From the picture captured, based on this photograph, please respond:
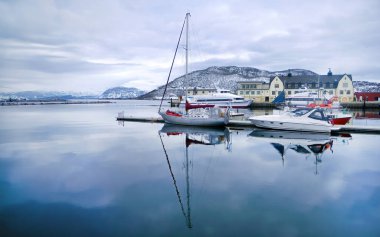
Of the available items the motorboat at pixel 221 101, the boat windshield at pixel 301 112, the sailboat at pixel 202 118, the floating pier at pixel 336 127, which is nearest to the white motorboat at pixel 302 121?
the boat windshield at pixel 301 112

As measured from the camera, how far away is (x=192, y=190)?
43.6 feet

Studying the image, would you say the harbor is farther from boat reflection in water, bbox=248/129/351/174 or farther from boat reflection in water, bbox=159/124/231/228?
boat reflection in water, bbox=159/124/231/228

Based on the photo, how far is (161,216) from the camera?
33.3 feet

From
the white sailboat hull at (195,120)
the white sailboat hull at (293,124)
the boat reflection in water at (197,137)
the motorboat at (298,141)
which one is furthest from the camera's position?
the white sailboat hull at (195,120)

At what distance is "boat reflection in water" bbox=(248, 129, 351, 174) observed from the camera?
21.7 m

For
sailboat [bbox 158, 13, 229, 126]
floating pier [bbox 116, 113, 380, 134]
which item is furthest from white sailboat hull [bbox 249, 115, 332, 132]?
sailboat [bbox 158, 13, 229, 126]

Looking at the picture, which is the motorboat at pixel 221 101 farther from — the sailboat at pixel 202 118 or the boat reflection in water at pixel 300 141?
the boat reflection in water at pixel 300 141

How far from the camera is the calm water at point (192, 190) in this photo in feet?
30.7

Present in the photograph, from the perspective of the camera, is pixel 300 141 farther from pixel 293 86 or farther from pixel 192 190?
pixel 293 86

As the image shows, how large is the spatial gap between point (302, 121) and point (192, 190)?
2090 cm

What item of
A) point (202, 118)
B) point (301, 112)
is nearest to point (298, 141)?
point (301, 112)

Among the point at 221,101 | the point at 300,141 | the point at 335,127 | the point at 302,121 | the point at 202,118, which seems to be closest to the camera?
the point at 300,141

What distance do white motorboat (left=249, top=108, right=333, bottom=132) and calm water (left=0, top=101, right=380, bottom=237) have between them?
5.33 m

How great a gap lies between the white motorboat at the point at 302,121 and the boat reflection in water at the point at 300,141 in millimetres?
587
